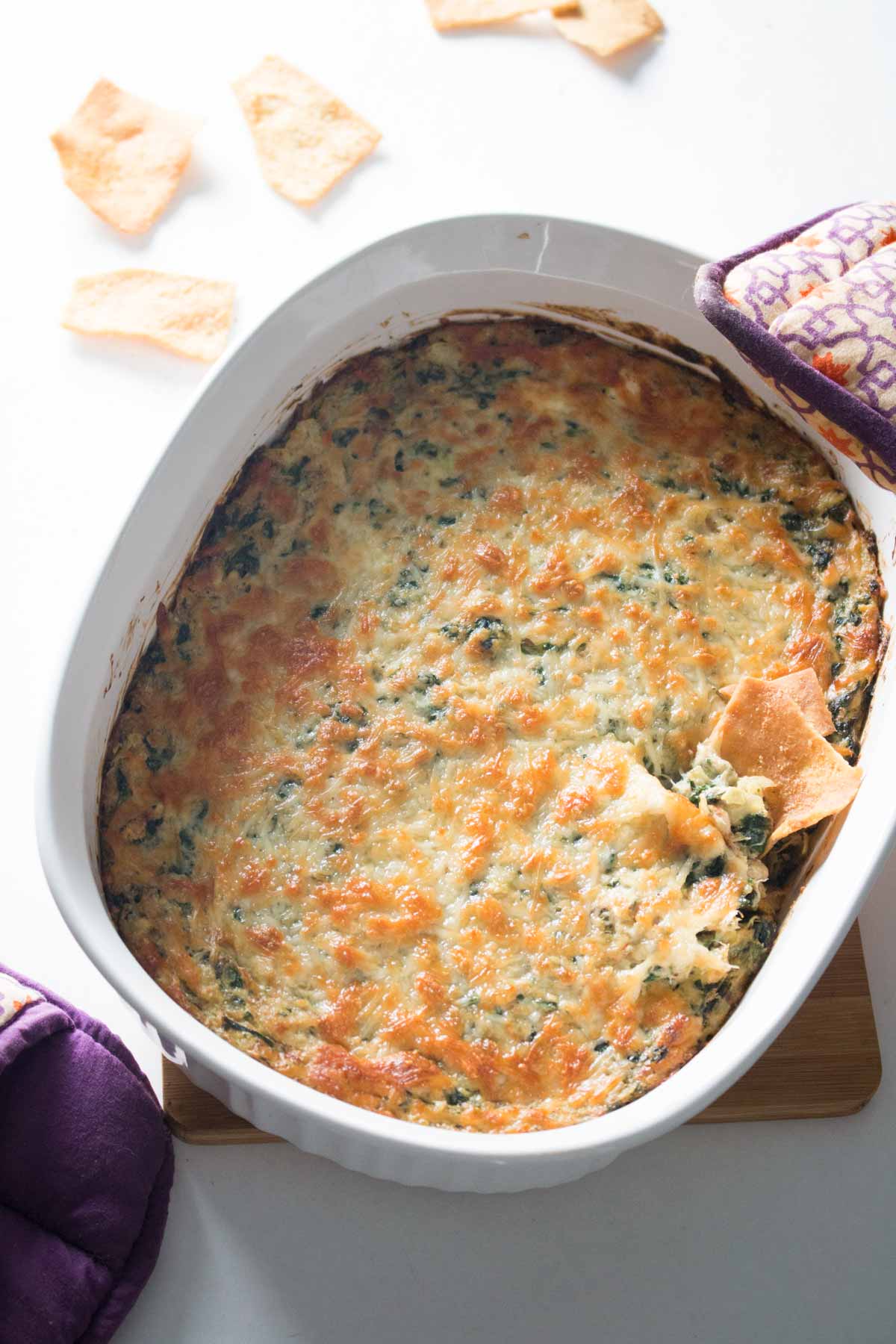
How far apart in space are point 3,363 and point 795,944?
1650 mm

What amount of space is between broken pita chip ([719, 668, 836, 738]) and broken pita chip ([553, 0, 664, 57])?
1.40 m

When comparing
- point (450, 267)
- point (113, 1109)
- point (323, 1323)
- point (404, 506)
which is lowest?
point (323, 1323)

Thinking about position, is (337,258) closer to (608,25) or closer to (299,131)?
(299,131)

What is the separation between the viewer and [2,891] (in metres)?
2.00

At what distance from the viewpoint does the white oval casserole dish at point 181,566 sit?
1.46m

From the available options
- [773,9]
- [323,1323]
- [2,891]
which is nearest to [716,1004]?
[323,1323]

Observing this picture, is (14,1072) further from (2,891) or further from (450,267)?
(450,267)

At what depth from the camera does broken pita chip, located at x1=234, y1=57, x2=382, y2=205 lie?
8.08 ft

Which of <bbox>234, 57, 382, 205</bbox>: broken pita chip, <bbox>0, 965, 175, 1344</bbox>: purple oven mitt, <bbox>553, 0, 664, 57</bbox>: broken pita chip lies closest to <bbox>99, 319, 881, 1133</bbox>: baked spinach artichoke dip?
<bbox>0, 965, 175, 1344</bbox>: purple oven mitt

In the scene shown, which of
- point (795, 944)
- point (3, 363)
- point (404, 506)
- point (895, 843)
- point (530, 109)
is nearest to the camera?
point (795, 944)

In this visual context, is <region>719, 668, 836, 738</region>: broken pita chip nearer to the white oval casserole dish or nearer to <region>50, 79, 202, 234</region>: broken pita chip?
the white oval casserole dish

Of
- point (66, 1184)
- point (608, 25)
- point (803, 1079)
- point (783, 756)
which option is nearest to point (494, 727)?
point (783, 756)

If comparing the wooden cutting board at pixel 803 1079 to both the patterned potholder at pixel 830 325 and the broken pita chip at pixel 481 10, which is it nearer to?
the patterned potholder at pixel 830 325

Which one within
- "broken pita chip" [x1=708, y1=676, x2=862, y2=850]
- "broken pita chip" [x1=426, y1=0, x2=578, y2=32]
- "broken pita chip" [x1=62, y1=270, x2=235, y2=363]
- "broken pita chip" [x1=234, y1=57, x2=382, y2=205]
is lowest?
"broken pita chip" [x1=708, y1=676, x2=862, y2=850]
